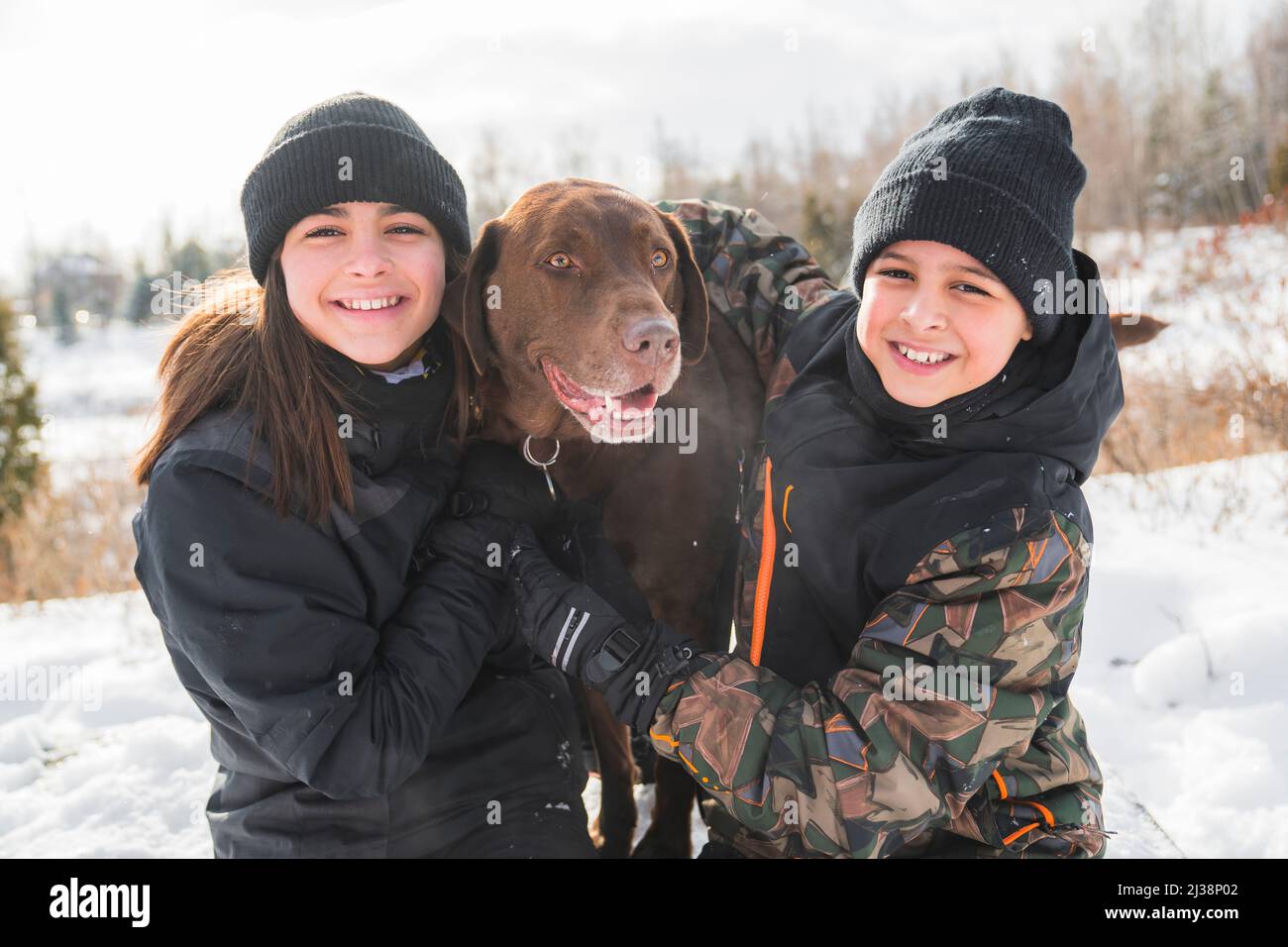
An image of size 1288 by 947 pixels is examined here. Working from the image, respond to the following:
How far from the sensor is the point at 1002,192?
1.96m

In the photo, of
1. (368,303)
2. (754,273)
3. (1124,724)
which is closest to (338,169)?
(368,303)

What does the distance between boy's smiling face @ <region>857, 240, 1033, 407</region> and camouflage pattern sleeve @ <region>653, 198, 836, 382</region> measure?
63cm

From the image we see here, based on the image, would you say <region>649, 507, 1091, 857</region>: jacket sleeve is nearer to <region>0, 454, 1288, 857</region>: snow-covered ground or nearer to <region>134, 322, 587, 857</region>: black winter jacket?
<region>134, 322, 587, 857</region>: black winter jacket

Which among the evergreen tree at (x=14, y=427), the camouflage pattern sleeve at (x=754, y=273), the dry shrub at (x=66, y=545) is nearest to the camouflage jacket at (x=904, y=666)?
the camouflage pattern sleeve at (x=754, y=273)

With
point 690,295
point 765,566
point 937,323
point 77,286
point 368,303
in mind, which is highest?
point 77,286

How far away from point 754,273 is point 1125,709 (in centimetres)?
241

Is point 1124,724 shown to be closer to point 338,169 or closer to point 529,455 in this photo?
point 529,455

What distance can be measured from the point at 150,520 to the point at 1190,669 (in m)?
3.83

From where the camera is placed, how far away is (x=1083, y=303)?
204cm

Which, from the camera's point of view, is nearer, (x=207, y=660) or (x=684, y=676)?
(x=207, y=660)

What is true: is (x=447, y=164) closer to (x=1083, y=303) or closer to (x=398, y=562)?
(x=398, y=562)
